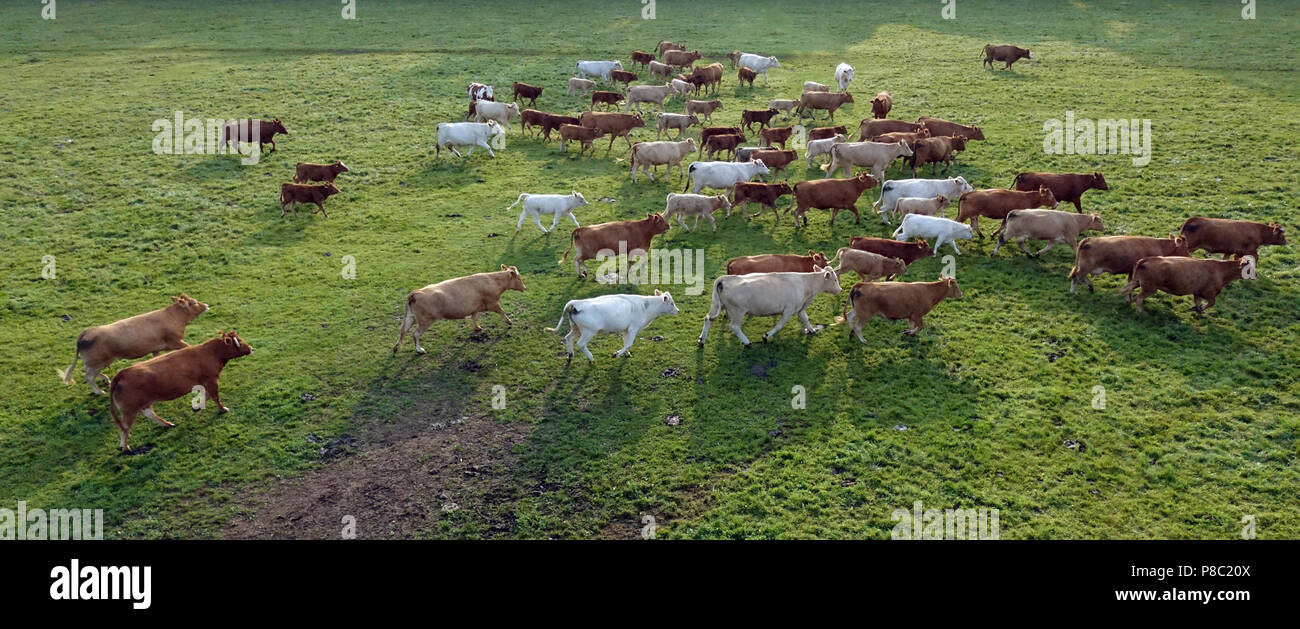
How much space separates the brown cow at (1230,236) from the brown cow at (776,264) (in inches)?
241

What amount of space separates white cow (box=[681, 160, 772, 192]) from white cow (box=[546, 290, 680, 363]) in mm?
5839

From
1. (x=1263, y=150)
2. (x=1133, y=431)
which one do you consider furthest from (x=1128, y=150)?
(x=1133, y=431)

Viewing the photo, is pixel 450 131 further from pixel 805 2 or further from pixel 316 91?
pixel 805 2

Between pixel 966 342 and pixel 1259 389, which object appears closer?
pixel 1259 389

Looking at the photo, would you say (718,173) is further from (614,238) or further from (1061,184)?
(1061,184)

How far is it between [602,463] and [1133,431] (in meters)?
6.44

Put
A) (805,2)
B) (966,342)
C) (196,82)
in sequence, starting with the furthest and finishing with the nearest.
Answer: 1. (805,2)
2. (196,82)
3. (966,342)

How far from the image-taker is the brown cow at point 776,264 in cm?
1378

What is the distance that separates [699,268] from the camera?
1543 cm

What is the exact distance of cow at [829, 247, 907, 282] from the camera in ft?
45.7

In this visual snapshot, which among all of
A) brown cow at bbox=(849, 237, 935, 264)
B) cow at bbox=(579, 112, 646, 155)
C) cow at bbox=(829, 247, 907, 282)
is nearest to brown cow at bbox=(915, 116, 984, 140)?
cow at bbox=(579, 112, 646, 155)

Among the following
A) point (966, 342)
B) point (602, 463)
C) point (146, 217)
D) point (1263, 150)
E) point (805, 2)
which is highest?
point (805, 2)

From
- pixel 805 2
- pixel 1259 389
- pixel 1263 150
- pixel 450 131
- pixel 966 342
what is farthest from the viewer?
pixel 805 2

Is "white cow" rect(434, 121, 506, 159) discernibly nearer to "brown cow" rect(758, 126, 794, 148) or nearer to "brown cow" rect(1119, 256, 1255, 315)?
"brown cow" rect(758, 126, 794, 148)
